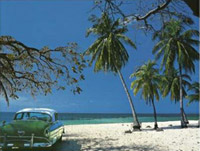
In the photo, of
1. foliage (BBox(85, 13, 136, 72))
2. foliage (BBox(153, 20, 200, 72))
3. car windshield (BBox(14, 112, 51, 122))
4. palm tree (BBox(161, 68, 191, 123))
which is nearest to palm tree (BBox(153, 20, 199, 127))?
foliage (BBox(153, 20, 200, 72))

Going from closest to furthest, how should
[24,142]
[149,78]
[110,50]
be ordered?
[24,142] < [110,50] < [149,78]

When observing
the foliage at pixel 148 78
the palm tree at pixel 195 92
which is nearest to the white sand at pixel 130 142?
the foliage at pixel 148 78

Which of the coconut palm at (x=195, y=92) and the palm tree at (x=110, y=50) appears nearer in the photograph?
the palm tree at (x=110, y=50)

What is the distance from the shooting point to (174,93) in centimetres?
3238

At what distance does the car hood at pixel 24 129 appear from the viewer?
748 centimetres

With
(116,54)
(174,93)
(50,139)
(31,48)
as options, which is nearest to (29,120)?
(50,139)

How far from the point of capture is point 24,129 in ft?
24.7

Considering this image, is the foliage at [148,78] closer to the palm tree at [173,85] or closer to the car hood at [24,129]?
the palm tree at [173,85]

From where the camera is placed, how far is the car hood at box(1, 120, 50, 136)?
748cm

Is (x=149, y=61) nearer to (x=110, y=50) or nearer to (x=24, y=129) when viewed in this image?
(x=110, y=50)

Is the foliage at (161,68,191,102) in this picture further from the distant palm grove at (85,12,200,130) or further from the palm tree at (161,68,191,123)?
the distant palm grove at (85,12,200,130)

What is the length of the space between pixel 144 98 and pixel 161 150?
2092 cm

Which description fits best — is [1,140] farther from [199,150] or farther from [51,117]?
[199,150]

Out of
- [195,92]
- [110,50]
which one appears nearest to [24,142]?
[110,50]
